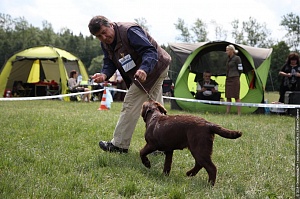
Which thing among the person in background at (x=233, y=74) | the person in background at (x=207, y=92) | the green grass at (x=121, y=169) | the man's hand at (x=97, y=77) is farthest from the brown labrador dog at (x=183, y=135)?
the person in background at (x=207, y=92)

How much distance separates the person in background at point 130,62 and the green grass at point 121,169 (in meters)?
0.39

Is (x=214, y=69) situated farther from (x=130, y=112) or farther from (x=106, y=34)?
(x=106, y=34)

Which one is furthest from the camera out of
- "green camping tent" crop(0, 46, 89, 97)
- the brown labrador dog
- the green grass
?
"green camping tent" crop(0, 46, 89, 97)

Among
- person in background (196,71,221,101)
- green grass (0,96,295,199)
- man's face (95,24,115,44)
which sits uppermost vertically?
man's face (95,24,115,44)

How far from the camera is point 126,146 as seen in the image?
4574 mm

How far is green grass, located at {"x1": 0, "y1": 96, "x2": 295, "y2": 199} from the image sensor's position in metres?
3.01

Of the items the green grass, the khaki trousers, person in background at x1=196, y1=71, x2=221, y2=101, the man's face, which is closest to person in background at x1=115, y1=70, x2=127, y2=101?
person in background at x1=196, y1=71, x2=221, y2=101

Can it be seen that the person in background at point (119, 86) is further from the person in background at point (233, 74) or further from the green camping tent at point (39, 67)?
the person in background at point (233, 74)

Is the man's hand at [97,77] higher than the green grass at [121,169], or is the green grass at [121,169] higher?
the man's hand at [97,77]

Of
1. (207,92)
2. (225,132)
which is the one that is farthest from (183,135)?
(207,92)

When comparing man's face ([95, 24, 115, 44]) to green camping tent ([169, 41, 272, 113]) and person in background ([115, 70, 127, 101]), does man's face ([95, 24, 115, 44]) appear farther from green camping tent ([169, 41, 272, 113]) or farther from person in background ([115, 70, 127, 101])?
person in background ([115, 70, 127, 101])

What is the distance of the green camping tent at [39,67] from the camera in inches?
677

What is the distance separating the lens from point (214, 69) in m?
13.6

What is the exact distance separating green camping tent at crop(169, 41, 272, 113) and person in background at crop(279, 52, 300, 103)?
96cm
